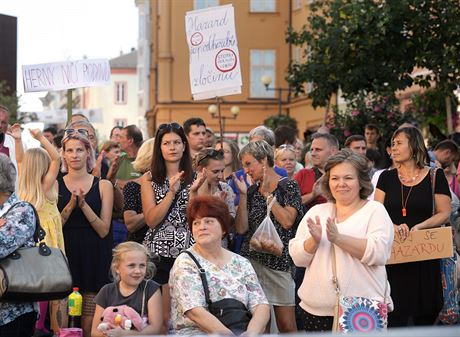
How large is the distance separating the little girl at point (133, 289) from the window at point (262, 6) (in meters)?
42.8

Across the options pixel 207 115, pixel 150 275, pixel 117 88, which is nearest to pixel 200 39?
pixel 150 275

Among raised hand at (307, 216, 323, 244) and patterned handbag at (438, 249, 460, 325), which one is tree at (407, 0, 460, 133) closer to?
patterned handbag at (438, 249, 460, 325)

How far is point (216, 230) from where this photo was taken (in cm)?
771

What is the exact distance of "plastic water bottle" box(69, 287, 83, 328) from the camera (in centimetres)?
916

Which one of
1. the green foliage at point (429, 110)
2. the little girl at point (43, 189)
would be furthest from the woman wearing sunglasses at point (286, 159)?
the green foliage at point (429, 110)

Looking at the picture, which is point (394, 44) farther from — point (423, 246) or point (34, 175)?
point (34, 175)

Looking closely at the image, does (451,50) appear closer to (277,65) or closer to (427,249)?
(427,249)

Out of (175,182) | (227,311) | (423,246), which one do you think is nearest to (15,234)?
(227,311)

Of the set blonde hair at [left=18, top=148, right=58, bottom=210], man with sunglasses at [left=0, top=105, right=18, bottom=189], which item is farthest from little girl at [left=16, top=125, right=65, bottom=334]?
man with sunglasses at [left=0, top=105, right=18, bottom=189]

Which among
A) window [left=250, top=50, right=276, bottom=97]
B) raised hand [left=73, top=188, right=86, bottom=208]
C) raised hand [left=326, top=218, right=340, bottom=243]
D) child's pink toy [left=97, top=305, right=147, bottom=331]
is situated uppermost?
window [left=250, top=50, right=276, bottom=97]

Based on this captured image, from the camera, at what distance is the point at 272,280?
9633mm

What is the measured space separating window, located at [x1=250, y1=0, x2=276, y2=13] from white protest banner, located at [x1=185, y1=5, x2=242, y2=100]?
3831 centimetres

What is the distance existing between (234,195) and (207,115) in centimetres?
3932

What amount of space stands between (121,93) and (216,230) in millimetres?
101816
